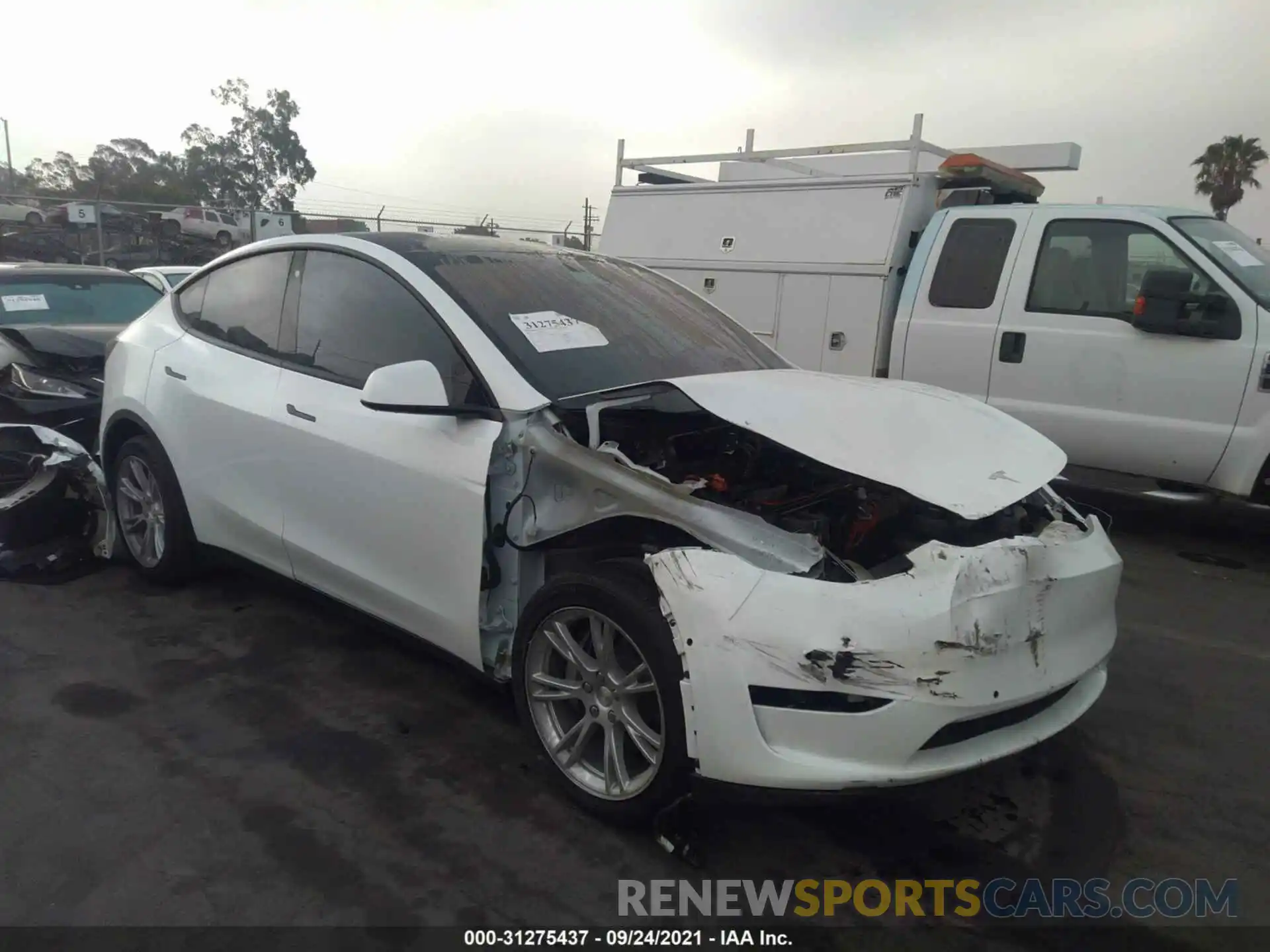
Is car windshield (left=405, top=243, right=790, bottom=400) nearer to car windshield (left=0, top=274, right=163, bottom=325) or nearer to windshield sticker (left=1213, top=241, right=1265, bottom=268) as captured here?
windshield sticker (left=1213, top=241, right=1265, bottom=268)

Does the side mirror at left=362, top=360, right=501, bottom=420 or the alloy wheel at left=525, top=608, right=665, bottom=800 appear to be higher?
the side mirror at left=362, top=360, right=501, bottom=420

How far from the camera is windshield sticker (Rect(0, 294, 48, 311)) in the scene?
21.1 ft

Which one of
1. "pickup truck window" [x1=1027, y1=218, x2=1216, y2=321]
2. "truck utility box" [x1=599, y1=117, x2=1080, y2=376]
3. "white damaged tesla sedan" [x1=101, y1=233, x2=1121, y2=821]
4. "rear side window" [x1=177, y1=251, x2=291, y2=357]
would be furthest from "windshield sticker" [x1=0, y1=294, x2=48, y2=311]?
"pickup truck window" [x1=1027, y1=218, x2=1216, y2=321]

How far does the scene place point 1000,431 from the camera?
3.09 m

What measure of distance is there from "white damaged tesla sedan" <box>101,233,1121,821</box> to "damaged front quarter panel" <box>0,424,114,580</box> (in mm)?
1040

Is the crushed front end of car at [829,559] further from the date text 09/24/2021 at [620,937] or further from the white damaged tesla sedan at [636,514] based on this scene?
the date text 09/24/2021 at [620,937]

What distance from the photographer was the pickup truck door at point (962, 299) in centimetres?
615

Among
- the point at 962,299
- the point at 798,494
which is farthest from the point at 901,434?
the point at 962,299

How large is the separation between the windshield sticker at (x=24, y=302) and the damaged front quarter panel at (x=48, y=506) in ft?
→ 6.60

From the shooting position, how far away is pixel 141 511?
4633 millimetres

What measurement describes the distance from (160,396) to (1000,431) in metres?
3.65

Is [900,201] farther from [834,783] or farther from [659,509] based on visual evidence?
[834,783]

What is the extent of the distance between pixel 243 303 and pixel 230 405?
1.66 feet

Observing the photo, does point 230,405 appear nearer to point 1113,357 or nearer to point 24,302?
point 24,302
